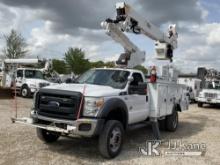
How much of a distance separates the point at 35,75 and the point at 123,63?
13.1 m

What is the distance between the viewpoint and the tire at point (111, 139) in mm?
7211

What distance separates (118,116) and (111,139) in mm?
737

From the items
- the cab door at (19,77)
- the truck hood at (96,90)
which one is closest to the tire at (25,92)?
the cab door at (19,77)

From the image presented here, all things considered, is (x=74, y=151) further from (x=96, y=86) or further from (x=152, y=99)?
(x=152, y=99)

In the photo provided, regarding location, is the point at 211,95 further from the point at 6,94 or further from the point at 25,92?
the point at 6,94

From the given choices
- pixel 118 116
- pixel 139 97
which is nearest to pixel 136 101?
pixel 139 97

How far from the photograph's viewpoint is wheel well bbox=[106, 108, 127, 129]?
7668 mm

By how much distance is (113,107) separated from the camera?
24.5 feet

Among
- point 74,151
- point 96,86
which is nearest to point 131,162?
point 74,151

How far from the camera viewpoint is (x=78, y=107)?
A: 7.04 meters

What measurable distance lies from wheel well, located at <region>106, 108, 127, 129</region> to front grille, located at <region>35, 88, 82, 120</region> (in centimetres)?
89

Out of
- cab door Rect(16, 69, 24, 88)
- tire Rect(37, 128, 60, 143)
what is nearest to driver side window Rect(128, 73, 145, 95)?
tire Rect(37, 128, 60, 143)

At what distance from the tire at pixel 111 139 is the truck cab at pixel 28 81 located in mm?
14858

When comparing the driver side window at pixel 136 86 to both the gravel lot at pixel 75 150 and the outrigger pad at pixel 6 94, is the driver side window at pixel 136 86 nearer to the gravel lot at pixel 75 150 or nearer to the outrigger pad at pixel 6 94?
the gravel lot at pixel 75 150
